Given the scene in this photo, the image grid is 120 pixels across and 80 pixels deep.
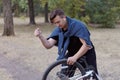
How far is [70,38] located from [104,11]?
2486 centimetres

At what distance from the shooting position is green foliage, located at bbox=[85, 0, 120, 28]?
29.2m

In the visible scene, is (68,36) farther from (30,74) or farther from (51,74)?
(30,74)

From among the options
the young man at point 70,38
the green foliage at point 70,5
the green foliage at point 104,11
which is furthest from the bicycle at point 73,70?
the green foliage at point 104,11

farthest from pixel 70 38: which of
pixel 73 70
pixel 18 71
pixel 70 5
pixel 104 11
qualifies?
pixel 104 11

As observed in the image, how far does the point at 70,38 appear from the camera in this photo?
4.95 m

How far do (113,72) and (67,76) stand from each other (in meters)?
3.98

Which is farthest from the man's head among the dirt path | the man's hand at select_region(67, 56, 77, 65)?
the dirt path

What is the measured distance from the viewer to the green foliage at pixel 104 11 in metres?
29.2

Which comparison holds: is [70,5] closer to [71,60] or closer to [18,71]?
[18,71]

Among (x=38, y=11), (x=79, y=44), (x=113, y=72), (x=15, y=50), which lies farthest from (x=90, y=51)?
(x=38, y=11)

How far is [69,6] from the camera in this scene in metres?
26.9

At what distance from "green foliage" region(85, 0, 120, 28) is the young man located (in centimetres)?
2421

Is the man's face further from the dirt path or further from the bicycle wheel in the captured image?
the dirt path

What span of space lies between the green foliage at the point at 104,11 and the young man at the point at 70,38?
79.4 feet
